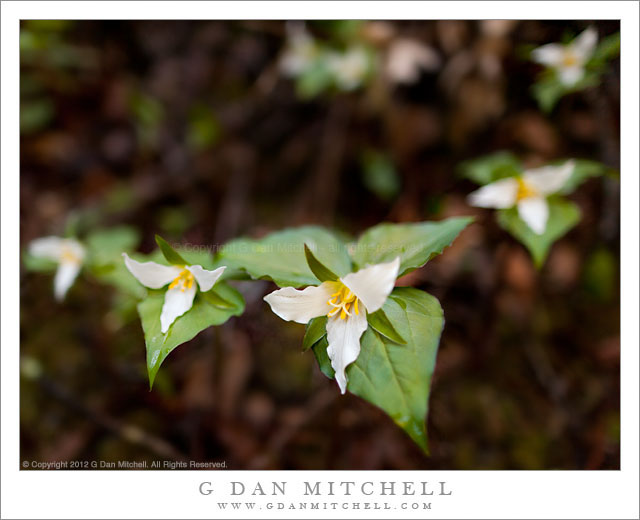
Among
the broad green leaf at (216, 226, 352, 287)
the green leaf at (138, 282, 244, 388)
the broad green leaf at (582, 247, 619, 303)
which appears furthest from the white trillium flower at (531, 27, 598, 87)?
the green leaf at (138, 282, 244, 388)

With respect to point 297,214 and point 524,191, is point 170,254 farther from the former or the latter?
point 297,214

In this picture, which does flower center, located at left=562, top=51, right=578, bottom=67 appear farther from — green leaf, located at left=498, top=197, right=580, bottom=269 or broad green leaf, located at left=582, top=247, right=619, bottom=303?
broad green leaf, located at left=582, top=247, right=619, bottom=303

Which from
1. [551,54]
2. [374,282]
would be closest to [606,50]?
[551,54]

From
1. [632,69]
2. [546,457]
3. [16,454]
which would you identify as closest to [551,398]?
[546,457]

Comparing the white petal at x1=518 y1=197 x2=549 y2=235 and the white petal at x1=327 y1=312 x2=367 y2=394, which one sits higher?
the white petal at x1=518 y1=197 x2=549 y2=235

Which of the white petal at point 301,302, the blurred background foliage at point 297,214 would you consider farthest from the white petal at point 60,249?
the white petal at point 301,302

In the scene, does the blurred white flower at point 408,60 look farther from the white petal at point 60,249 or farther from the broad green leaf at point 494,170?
the white petal at point 60,249
